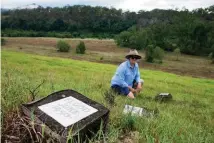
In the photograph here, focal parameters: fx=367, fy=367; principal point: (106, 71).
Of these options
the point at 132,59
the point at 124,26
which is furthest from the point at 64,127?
the point at 124,26

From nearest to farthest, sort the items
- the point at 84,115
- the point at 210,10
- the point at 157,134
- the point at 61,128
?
the point at 61,128 → the point at 84,115 → the point at 157,134 → the point at 210,10

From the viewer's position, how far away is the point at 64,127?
3938 millimetres

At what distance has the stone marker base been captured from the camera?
3.86m

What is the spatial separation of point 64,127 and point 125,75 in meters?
6.50

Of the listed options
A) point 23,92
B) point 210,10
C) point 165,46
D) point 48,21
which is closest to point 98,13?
point 48,21

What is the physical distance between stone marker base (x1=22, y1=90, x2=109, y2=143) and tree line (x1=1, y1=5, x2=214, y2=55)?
243ft

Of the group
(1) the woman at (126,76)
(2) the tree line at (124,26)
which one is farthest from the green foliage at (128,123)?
(2) the tree line at (124,26)

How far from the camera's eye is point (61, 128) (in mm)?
3936

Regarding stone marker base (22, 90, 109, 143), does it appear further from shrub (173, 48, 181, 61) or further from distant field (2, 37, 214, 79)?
shrub (173, 48, 181, 61)

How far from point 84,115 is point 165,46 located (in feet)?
253

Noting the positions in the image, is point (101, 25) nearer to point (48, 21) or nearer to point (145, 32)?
point (48, 21)

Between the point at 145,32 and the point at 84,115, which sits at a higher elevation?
the point at 84,115

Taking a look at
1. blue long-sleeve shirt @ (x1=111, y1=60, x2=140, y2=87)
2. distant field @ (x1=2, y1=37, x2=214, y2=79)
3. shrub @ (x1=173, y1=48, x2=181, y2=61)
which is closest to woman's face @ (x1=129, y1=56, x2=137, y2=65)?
blue long-sleeve shirt @ (x1=111, y1=60, x2=140, y2=87)

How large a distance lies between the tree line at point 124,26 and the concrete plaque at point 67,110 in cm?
7396
